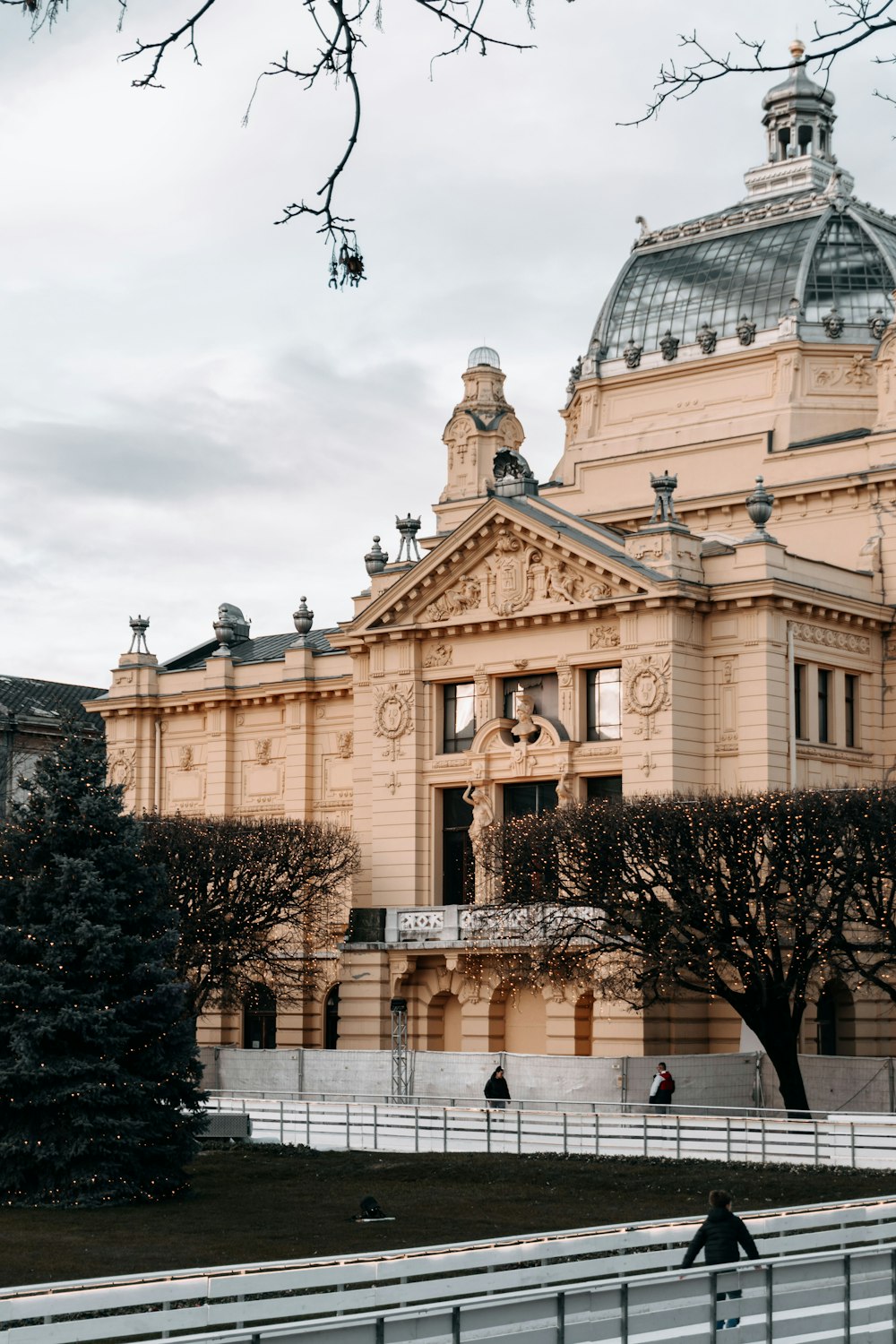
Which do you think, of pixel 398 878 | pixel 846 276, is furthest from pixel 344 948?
pixel 846 276

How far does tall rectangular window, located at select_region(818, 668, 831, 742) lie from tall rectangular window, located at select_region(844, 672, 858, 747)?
0.85 m

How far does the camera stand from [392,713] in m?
66.4

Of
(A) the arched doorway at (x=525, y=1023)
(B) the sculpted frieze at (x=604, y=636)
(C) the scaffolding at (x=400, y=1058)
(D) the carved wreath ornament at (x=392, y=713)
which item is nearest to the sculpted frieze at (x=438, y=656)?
(D) the carved wreath ornament at (x=392, y=713)

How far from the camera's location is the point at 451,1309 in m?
16.5

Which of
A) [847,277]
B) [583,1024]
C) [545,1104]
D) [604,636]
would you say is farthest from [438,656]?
Result: [545,1104]

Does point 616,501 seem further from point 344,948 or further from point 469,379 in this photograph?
point 344,948

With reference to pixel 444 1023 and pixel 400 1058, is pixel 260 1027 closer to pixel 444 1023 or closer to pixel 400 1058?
pixel 444 1023

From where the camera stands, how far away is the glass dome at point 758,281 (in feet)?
228

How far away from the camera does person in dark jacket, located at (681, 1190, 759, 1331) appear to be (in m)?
21.3

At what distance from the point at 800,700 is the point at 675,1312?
43548 millimetres

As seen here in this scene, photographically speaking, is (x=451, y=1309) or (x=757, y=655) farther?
(x=757, y=655)

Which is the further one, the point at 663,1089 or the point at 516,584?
the point at 516,584

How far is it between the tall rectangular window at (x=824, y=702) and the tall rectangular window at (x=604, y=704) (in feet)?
19.3

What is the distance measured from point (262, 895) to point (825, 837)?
19.1 m
